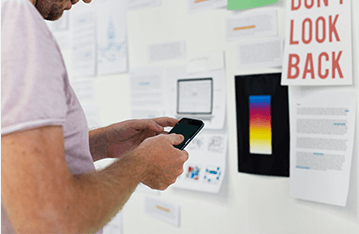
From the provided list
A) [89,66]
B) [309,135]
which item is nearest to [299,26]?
[309,135]

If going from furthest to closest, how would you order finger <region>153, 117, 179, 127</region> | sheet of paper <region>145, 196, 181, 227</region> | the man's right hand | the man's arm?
sheet of paper <region>145, 196, 181, 227</region> → finger <region>153, 117, 179, 127</region> → the man's right hand → the man's arm

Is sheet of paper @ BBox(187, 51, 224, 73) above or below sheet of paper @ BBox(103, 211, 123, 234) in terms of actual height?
above

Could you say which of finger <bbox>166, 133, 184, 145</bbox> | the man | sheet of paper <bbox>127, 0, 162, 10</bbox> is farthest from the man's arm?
sheet of paper <bbox>127, 0, 162, 10</bbox>

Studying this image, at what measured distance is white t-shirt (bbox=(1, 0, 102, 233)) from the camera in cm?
31

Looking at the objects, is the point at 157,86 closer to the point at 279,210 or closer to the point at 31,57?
the point at 279,210

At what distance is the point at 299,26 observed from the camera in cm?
73

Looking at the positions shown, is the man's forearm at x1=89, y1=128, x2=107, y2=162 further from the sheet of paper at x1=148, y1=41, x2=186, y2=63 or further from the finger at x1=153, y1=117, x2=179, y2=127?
the sheet of paper at x1=148, y1=41, x2=186, y2=63

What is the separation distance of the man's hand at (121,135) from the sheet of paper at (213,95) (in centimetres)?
21

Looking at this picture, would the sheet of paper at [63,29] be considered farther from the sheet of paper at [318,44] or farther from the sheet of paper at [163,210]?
the sheet of paper at [318,44]

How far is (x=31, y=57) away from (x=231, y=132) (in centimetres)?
67

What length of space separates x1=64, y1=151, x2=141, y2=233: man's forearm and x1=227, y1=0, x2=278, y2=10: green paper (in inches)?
24.8

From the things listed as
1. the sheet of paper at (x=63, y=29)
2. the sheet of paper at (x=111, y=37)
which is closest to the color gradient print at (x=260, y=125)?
the sheet of paper at (x=111, y=37)

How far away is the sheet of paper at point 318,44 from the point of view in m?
0.68

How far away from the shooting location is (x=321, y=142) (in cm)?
73
